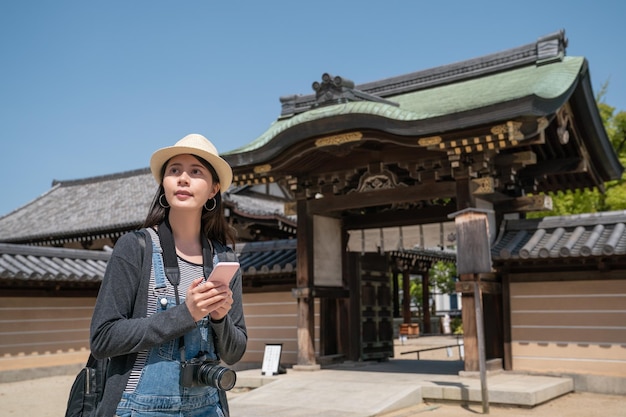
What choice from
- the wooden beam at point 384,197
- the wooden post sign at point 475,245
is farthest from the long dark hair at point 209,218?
the wooden beam at point 384,197

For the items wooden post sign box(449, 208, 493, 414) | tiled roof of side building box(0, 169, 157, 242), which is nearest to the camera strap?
→ wooden post sign box(449, 208, 493, 414)

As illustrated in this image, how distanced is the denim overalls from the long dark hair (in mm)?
194

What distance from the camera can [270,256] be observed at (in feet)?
44.6

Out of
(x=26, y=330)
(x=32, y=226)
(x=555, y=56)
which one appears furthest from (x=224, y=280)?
(x=32, y=226)

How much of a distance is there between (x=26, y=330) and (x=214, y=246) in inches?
472

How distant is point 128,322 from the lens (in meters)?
2.22

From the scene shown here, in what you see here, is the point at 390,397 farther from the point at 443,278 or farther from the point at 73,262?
the point at 443,278

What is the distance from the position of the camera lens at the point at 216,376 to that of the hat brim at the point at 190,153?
0.84 m

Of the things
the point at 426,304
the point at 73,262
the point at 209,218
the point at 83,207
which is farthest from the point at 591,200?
the point at 83,207

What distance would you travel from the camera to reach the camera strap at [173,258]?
2387 mm

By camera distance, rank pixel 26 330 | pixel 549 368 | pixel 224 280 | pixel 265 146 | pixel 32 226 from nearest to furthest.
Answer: pixel 224 280 → pixel 549 368 → pixel 265 146 → pixel 26 330 → pixel 32 226

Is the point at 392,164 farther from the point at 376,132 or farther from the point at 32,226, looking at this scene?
the point at 32,226

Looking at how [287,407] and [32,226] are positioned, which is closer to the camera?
[287,407]

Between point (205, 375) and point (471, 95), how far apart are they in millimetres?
9866
